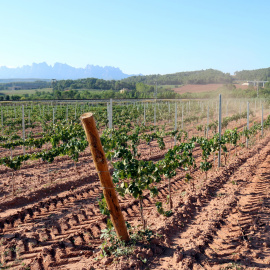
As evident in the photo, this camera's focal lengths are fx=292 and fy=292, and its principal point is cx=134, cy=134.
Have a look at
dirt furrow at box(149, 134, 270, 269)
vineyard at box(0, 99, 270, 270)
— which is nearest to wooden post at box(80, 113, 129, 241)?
vineyard at box(0, 99, 270, 270)

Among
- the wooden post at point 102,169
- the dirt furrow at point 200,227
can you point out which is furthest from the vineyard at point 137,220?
the wooden post at point 102,169

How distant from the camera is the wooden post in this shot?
441 centimetres

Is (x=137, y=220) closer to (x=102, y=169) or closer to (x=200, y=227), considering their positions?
(x=200, y=227)

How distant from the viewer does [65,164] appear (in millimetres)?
12477

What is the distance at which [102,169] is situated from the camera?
459 centimetres

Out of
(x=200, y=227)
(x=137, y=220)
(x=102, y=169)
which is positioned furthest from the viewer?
(x=137, y=220)

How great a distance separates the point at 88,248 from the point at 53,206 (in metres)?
2.62

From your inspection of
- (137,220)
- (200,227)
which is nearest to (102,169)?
(137,220)

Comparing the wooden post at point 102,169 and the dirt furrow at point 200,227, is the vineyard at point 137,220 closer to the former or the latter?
the dirt furrow at point 200,227

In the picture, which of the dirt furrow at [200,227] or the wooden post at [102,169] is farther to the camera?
the dirt furrow at [200,227]

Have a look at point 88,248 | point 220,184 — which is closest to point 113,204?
point 88,248

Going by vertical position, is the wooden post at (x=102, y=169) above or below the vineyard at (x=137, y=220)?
above

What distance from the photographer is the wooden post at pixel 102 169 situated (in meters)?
4.41

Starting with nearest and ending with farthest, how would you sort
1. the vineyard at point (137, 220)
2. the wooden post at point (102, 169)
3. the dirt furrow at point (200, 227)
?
the wooden post at point (102, 169) → the dirt furrow at point (200, 227) → the vineyard at point (137, 220)
